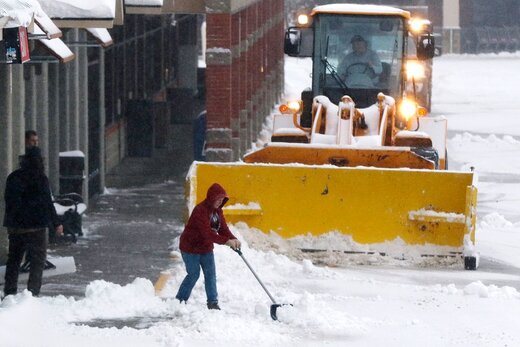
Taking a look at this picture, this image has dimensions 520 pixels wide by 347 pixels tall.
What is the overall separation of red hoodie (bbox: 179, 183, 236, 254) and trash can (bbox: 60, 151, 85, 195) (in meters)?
6.94

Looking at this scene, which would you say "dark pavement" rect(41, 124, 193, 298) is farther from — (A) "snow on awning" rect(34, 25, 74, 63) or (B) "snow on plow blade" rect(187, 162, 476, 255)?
(A) "snow on awning" rect(34, 25, 74, 63)

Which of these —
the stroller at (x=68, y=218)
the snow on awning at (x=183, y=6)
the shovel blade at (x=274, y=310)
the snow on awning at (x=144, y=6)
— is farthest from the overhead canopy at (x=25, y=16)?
the snow on awning at (x=183, y=6)

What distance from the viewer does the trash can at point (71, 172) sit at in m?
20.6

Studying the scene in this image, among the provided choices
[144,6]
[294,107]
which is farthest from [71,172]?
[294,107]

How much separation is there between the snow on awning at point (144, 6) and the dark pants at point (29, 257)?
6513 millimetres

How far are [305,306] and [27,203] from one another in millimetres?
3053

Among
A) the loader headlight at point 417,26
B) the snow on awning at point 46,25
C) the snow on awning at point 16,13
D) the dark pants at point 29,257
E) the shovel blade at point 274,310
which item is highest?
the snow on awning at point 16,13

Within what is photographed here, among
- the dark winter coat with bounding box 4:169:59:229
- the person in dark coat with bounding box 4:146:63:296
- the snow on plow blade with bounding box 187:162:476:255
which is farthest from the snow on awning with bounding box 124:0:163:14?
the dark winter coat with bounding box 4:169:59:229

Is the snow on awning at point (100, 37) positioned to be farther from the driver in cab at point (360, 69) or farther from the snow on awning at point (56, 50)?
the driver in cab at point (360, 69)

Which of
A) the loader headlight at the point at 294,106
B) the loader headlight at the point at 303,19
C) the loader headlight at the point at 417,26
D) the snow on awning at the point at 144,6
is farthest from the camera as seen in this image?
the snow on awning at the point at 144,6

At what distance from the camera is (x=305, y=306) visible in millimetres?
13758

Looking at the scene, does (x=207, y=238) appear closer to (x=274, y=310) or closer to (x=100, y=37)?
(x=274, y=310)

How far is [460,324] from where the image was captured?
44.5 ft

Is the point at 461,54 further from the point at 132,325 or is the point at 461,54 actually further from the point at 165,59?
the point at 132,325
